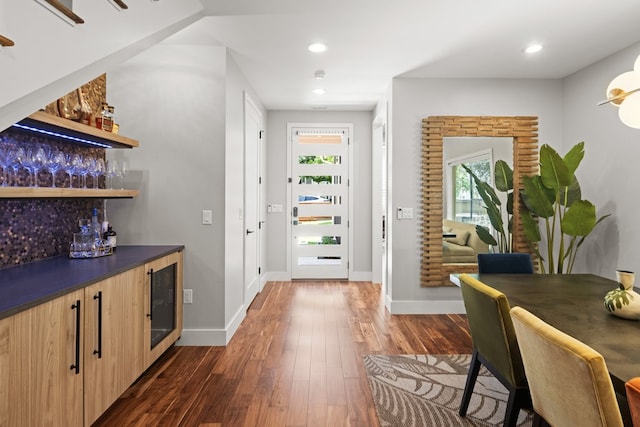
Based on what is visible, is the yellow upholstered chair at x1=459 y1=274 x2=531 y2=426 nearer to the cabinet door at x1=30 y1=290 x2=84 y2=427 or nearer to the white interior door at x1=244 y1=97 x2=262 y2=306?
the cabinet door at x1=30 y1=290 x2=84 y2=427

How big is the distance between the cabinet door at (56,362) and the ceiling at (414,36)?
2049 mm

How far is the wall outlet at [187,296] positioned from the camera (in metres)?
3.06

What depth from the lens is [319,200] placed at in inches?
221

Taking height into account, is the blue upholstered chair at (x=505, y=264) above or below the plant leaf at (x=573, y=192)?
below

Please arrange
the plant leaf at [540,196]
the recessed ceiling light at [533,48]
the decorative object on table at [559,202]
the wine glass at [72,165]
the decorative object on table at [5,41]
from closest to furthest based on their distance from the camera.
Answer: the decorative object on table at [5,41] → the wine glass at [72,165] → the recessed ceiling light at [533,48] → the decorative object on table at [559,202] → the plant leaf at [540,196]

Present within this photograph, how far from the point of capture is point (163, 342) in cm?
269

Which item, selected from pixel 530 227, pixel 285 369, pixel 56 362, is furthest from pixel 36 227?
pixel 530 227

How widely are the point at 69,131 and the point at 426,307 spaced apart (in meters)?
3.56

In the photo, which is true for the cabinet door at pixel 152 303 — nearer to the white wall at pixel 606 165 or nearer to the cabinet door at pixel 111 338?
the cabinet door at pixel 111 338

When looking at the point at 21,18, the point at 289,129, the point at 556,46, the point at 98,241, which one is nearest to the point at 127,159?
the point at 98,241

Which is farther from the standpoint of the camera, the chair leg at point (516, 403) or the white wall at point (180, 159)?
the white wall at point (180, 159)

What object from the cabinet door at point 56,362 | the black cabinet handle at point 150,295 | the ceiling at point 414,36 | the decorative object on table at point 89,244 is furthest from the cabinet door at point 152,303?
the ceiling at point 414,36

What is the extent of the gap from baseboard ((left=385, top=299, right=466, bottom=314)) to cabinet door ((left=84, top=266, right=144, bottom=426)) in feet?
8.45

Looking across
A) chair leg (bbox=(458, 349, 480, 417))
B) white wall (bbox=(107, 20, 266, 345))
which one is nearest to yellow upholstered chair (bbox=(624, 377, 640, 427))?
chair leg (bbox=(458, 349, 480, 417))
